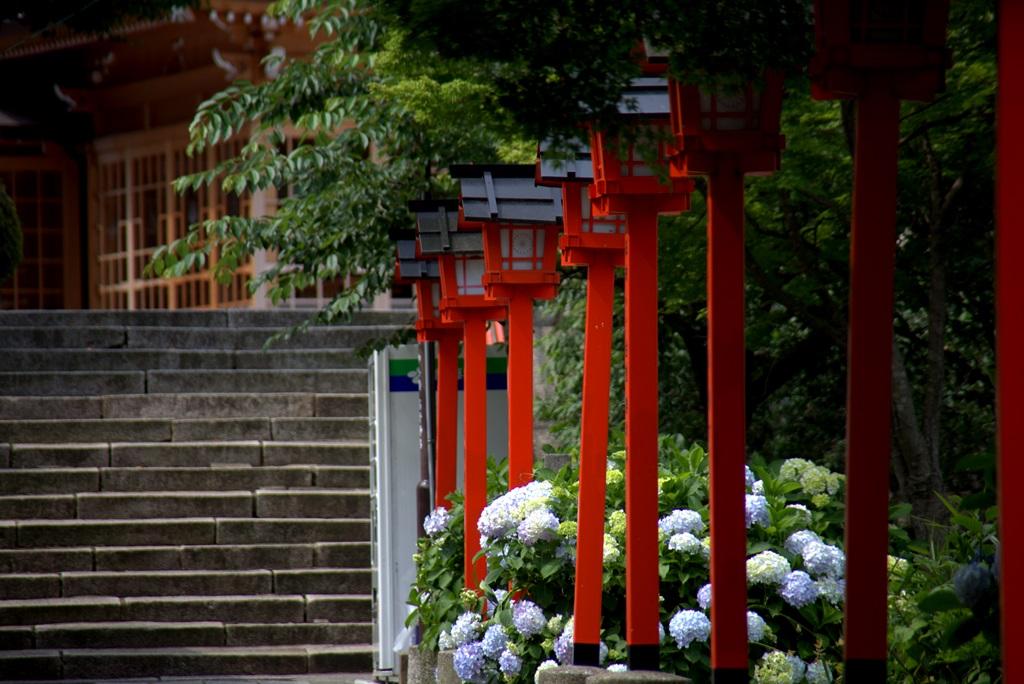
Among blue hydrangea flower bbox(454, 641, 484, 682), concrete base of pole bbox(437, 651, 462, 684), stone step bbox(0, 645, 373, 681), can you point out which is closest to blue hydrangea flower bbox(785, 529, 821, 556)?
blue hydrangea flower bbox(454, 641, 484, 682)

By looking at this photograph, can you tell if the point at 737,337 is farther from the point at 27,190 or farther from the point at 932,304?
the point at 27,190

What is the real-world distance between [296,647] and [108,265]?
1251 centimetres

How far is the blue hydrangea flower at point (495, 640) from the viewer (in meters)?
6.92

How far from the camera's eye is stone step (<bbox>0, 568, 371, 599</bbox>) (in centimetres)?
1325

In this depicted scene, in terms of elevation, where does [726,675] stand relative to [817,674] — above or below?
above

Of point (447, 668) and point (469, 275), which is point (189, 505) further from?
point (447, 668)

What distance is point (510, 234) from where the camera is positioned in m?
7.75

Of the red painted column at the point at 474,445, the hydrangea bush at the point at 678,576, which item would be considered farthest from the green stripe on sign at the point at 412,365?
the hydrangea bush at the point at 678,576

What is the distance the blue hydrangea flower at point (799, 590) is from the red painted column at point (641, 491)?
83 cm

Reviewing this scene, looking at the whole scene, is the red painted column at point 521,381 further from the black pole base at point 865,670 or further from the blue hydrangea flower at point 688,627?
the black pole base at point 865,670

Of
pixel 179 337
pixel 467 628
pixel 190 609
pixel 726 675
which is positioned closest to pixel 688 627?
pixel 467 628

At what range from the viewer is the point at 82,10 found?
11414mm

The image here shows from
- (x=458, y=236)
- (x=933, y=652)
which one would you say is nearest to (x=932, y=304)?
(x=458, y=236)

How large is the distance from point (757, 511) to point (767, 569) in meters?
0.39
